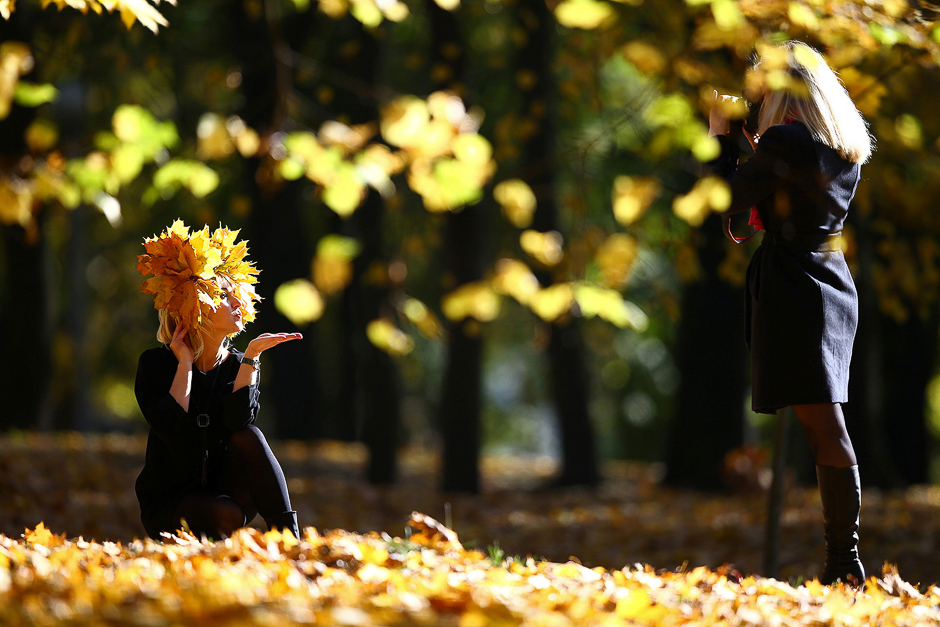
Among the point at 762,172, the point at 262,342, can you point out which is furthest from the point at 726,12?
the point at 262,342

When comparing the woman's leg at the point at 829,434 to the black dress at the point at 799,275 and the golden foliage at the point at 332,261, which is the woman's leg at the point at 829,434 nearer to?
the black dress at the point at 799,275

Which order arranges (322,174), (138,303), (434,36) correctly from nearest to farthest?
(322,174) < (434,36) < (138,303)

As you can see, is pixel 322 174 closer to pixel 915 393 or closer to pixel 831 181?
pixel 831 181

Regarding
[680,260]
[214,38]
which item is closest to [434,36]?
[214,38]

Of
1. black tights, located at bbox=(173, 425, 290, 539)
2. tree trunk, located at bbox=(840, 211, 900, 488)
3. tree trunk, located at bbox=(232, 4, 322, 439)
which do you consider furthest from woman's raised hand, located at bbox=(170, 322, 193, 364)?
tree trunk, located at bbox=(840, 211, 900, 488)

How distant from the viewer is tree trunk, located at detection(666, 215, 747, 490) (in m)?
9.41

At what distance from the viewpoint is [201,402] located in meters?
3.18

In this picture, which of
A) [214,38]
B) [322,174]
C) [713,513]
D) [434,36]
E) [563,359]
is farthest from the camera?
[214,38]

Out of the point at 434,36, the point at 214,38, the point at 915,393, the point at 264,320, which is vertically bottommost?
the point at 915,393

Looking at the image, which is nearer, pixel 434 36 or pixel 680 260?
pixel 680 260

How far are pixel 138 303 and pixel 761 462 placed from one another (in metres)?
13.1

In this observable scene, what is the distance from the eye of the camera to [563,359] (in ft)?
33.6

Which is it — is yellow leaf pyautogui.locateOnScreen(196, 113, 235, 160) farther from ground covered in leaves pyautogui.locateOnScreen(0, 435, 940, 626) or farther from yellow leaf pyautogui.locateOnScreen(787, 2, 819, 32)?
yellow leaf pyautogui.locateOnScreen(787, 2, 819, 32)

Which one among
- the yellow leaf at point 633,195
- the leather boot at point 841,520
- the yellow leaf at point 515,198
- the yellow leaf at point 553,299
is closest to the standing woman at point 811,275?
the leather boot at point 841,520
